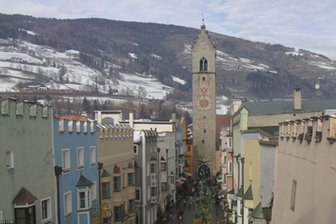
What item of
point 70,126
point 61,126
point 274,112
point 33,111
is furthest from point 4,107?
point 274,112

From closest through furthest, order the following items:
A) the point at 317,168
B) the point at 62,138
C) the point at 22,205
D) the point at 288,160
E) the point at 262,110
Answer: the point at 317,168 → the point at 288,160 → the point at 22,205 → the point at 62,138 → the point at 262,110

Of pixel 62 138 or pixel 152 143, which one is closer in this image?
pixel 62 138

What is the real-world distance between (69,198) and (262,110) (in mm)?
26303

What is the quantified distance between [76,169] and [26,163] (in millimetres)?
7926

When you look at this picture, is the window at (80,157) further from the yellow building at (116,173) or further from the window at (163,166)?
the window at (163,166)

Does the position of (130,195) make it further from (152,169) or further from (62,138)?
(62,138)

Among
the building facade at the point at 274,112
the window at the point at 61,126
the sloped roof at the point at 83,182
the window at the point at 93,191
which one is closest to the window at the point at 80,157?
the sloped roof at the point at 83,182

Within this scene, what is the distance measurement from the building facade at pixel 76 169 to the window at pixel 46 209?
166cm

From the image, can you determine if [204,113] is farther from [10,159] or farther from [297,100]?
[10,159]

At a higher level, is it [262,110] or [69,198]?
[262,110]

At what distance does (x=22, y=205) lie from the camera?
21891mm

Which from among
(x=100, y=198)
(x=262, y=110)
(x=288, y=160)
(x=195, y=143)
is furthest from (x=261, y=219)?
(x=195, y=143)

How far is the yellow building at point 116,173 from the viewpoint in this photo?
124ft

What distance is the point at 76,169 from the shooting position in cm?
3066
